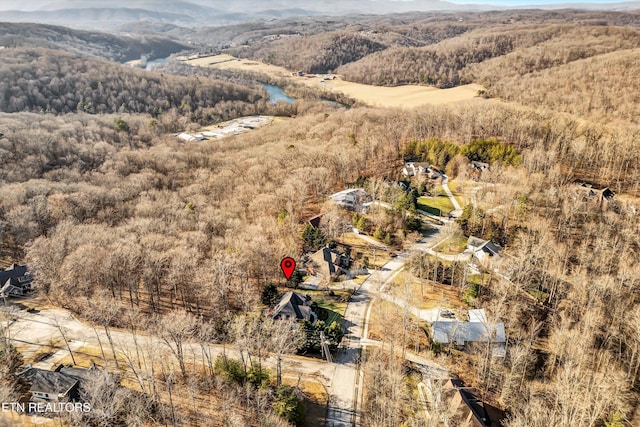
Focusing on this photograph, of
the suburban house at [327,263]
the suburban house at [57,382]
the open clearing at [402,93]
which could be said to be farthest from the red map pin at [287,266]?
the open clearing at [402,93]

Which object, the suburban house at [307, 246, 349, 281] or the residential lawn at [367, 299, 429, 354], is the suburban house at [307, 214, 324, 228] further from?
the residential lawn at [367, 299, 429, 354]

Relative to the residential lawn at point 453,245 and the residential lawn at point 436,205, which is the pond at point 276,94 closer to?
the residential lawn at point 436,205

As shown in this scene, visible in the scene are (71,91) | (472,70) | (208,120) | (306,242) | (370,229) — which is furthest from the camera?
(472,70)

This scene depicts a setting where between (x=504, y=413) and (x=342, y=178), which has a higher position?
(x=342, y=178)

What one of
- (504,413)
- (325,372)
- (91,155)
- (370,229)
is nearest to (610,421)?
(504,413)

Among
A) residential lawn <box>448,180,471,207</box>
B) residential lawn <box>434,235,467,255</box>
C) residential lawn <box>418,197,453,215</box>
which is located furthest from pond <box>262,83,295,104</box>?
Result: residential lawn <box>434,235,467,255</box>

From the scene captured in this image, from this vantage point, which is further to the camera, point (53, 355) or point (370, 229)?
point (370, 229)

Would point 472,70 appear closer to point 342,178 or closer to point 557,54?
point 557,54
